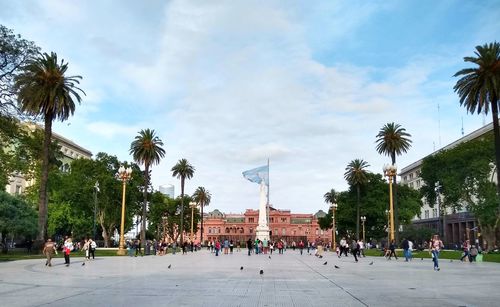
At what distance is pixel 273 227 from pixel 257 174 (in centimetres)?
9466

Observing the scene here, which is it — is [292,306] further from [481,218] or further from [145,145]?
[481,218]

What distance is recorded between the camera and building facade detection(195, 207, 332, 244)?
17425cm

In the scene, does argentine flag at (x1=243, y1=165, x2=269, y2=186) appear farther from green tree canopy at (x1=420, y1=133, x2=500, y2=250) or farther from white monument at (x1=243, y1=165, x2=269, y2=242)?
green tree canopy at (x1=420, y1=133, x2=500, y2=250)

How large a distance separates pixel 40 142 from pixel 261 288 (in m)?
42.2

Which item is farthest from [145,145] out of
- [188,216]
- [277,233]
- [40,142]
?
[277,233]

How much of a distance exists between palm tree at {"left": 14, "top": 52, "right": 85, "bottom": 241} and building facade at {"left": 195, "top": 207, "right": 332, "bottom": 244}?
134m

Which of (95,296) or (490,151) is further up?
(490,151)

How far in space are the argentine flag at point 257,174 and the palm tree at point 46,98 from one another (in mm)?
42539

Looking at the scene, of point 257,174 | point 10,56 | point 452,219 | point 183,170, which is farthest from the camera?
point 452,219

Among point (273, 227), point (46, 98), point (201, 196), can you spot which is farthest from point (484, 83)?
point (273, 227)

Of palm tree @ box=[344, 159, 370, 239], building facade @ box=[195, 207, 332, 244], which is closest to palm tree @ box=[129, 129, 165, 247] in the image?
palm tree @ box=[344, 159, 370, 239]

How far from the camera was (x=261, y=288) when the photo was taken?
1500cm

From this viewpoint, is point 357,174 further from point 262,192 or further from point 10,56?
point 10,56

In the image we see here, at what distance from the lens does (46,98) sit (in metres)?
40.5
